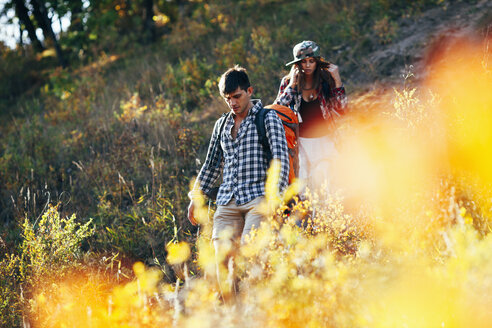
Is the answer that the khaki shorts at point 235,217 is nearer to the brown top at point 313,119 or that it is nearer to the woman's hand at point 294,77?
the brown top at point 313,119

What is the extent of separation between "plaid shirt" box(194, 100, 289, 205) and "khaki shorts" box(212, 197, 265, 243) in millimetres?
44

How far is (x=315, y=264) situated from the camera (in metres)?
2.28

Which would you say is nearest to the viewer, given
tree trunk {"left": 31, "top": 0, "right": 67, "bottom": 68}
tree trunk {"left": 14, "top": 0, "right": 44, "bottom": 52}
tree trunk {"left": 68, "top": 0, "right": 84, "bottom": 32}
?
tree trunk {"left": 68, "top": 0, "right": 84, "bottom": 32}

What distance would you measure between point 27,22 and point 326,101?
14384 millimetres

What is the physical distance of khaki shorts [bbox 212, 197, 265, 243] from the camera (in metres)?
2.96

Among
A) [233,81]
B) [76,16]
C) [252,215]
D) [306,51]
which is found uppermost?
[76,16]

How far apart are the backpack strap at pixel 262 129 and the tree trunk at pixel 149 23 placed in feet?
35.8

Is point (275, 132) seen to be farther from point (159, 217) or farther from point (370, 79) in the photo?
point (370, 79)

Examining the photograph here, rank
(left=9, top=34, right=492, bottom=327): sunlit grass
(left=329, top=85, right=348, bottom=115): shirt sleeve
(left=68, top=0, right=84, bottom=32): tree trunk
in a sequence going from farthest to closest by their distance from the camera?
(left=68, top=0, right=84, bottom=32): tree trunk
(left=329, top=85, right=348, bottom=115): shirt sleeve
(left=9, top=34, right=492, bottom=327): sunlit grass

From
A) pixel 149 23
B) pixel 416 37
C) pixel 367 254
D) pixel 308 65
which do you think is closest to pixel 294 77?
pixel 308 65

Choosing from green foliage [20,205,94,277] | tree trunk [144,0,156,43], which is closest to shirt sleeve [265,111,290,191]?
green foliage [20,205,94,277]

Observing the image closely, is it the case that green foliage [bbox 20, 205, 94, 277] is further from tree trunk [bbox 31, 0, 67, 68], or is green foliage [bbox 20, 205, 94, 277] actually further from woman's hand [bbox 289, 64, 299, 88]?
tree trunk [bbox 31, 0, 67, 68]

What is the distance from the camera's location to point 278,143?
2.99m

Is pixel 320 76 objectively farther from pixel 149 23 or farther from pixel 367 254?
pixel 149 23
